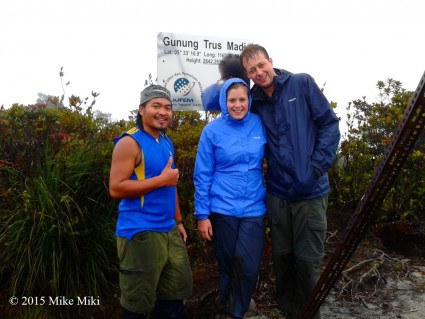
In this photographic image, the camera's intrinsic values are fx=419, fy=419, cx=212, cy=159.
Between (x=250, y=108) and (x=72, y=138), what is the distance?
2.23 m

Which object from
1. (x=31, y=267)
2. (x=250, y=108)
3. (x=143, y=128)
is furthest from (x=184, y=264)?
(x=31, y=267)

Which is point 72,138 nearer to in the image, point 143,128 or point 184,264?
point 143,128

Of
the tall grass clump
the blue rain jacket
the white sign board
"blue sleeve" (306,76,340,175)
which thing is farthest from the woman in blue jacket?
the white sign board

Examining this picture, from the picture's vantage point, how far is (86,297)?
388 cm

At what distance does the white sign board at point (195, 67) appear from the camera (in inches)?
193

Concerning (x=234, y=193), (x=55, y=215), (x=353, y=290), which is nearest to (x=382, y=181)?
(x=234, y=193)

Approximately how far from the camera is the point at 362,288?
421 cm

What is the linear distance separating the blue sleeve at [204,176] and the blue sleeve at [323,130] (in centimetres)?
76

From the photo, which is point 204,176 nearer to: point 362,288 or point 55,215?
point 55,215

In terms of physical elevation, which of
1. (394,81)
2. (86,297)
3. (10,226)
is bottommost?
(86,297)

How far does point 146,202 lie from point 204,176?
19.9 inches

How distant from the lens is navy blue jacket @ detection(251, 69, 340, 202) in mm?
2967

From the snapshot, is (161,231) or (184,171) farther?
(184,171)

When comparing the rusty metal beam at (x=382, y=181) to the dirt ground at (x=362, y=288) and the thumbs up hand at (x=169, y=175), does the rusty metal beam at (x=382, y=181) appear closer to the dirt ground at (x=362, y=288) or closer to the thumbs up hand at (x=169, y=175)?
the thumbs up hand at (x=169, y=175)
